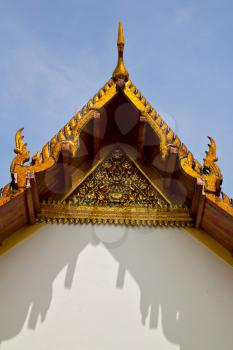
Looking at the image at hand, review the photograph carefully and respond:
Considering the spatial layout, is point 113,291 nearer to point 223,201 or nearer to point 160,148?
point 223,201

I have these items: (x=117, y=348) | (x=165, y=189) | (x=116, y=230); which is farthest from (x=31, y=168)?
(x=117, y=348)

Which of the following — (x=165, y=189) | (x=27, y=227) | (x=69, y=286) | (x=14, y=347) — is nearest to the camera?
(x=14, y=347)

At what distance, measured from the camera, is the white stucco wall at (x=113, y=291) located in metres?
3.72

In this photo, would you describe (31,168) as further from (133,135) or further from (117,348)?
(117,348)

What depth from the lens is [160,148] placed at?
442 cm

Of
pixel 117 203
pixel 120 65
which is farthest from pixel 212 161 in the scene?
pixel 120 65

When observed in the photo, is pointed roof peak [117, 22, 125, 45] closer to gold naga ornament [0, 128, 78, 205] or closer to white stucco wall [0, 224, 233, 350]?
gold naga ornament [0, 128, 78, 205]

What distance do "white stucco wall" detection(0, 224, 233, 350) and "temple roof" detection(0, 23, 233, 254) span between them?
0.39m

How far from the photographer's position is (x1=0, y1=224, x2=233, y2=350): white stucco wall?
3.72 metres

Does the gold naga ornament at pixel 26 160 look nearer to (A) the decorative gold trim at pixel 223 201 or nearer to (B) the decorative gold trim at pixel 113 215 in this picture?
(B) the decorative gold trim at pixel 113 215

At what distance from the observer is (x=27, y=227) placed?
436 centimetres

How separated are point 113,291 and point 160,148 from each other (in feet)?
4.46

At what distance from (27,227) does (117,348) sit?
4.50ft

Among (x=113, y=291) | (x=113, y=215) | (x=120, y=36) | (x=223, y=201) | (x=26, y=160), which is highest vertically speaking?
(x=120, y=36)
